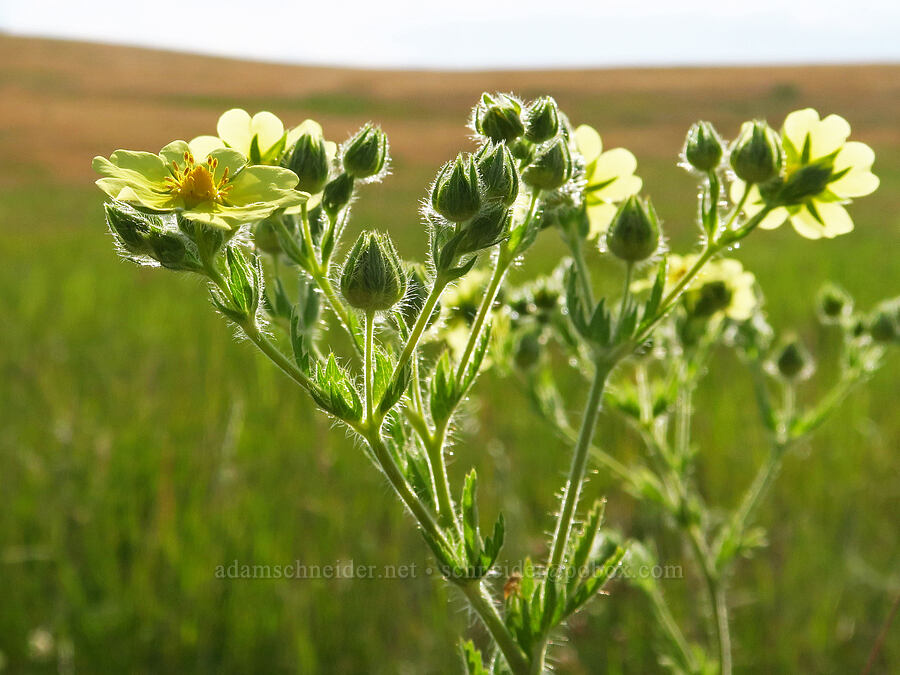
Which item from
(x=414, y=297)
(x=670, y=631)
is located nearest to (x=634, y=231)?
(x=414, y=297)

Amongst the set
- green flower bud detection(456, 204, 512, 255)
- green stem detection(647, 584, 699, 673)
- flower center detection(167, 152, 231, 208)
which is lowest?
green stem detection(647, 584, 699, 673)

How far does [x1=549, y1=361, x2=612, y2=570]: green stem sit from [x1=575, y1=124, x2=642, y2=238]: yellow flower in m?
0.38

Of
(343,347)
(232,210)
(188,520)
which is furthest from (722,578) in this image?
(343,347)

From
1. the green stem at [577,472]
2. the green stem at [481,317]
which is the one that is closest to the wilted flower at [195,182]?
the green stem at [481,317]

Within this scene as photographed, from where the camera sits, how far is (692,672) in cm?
203

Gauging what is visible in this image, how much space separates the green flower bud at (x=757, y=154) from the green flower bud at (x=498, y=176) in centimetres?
47

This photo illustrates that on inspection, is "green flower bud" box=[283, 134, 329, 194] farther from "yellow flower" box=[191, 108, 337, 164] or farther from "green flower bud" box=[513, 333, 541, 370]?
"green flower bud" box=[513, 333, 541, 370]

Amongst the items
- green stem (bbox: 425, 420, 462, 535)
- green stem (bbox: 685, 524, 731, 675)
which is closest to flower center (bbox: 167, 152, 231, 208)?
green stem (bbox: 425, 420, 462, 535)

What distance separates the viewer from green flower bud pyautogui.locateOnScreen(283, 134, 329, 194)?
140cm

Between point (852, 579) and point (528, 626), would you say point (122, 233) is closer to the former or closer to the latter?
point (528, 626)

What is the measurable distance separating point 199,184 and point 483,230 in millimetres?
450

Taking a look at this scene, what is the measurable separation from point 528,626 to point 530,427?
9.04 ft

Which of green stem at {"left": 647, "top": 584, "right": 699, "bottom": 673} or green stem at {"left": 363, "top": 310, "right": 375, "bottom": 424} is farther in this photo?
green stem at {"left": 647, "top": 584, "right": 699, "bottom": 673}

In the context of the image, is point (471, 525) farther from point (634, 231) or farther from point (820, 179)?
point (820, 179)
